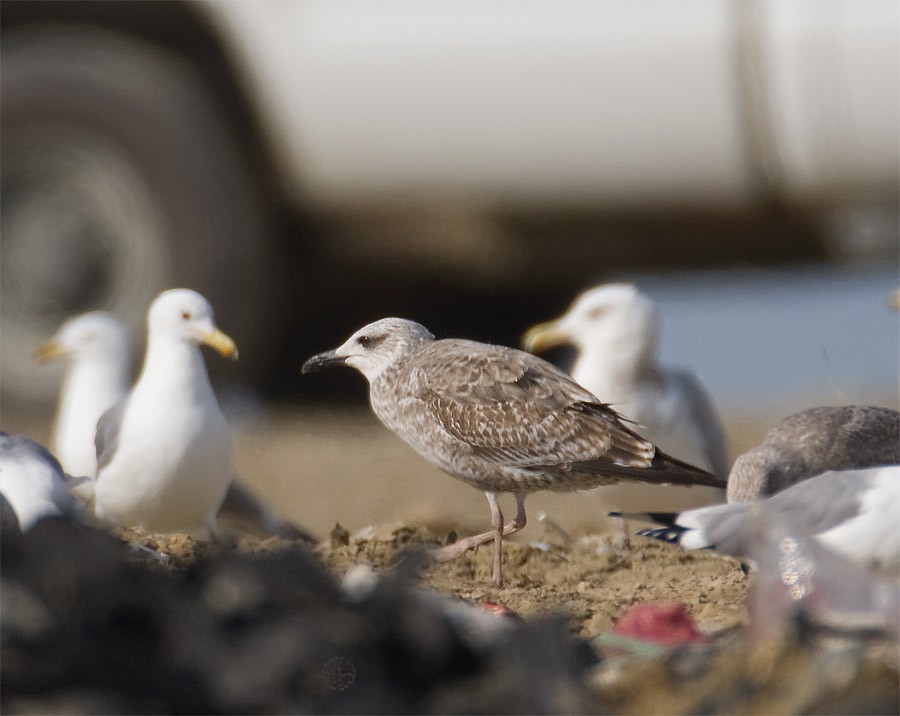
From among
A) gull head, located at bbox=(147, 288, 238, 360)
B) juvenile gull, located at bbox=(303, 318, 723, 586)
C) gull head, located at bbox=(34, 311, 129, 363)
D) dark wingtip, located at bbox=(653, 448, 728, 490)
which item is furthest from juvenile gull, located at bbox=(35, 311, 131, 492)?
dark wingtip, located at bbox=(653, 448, 728, 490)

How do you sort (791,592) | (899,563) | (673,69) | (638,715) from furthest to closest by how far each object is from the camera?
(673,69)
(899,563)
(791,592)
(638,715)

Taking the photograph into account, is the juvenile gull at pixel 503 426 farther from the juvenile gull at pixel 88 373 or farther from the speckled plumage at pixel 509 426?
the juvenile gull at pixel 88 373

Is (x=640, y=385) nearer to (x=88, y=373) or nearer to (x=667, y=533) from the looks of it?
(x=88, y=373)

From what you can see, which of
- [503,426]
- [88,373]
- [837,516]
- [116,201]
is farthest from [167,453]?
[116,201]

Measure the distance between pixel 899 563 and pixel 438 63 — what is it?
9.40 feet

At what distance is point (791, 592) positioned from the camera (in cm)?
258

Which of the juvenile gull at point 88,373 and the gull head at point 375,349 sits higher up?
the juvenile gull at point 88,373

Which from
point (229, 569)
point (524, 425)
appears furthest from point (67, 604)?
point (524, 425)

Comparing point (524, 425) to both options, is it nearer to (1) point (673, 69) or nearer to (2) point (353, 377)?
(1) point (673, 69)

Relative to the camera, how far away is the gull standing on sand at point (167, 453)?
4160mm

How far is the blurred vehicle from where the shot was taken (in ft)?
18.0

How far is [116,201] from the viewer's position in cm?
646

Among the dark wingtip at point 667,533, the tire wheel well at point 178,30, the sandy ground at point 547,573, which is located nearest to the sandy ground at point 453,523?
the sandy ground at point 547,573

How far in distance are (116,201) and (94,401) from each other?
1.50 metres
